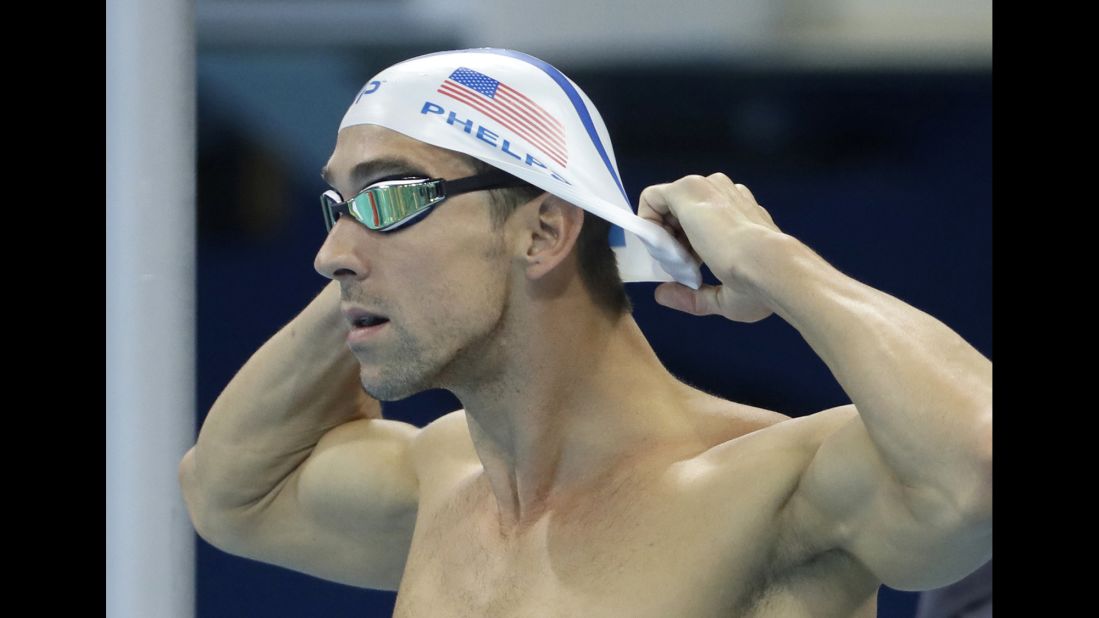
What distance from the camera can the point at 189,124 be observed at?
2.32 m

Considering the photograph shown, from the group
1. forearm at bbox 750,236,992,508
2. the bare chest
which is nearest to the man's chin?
the bare chest

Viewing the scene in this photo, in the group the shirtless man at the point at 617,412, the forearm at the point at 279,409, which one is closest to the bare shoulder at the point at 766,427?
the shirtless man at the point at 617,412

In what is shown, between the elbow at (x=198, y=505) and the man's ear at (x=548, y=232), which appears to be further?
the elbow at (x=198, y=505)

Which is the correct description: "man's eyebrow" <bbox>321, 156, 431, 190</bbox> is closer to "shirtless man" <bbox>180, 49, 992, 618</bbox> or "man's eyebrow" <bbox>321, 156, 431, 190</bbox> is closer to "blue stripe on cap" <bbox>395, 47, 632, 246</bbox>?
"shirtless man" <bbox>180, 49, 992, 618</bbox>

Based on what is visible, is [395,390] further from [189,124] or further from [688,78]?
[688,78]

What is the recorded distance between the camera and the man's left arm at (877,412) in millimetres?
1396

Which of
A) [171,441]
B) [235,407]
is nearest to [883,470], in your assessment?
[235,407]

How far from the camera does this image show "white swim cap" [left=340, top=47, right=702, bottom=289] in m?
1.74

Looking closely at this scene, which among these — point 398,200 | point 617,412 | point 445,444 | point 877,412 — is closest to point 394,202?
point 398,200

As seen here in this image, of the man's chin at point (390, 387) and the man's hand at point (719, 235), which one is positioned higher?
the man's hand at point (719, 235)

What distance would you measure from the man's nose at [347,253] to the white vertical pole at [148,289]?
62 centimetres

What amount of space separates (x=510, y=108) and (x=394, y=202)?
20 cm

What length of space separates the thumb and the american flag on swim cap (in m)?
0.21

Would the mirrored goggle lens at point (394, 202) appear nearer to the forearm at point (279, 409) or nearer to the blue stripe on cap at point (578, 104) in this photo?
the blue stripe on cap at point (578, 104)
